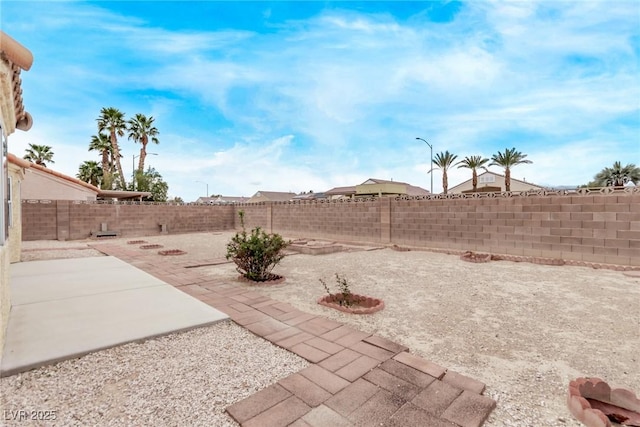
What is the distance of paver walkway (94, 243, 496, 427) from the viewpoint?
193 cm

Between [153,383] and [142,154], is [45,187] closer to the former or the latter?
[142,154]

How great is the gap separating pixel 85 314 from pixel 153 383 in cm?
219

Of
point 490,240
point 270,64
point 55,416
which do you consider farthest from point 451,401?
point 270,64

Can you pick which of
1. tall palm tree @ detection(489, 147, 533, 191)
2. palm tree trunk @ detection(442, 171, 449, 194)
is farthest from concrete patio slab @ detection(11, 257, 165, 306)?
tall palm tree @ detection(489, 147, 533, 191)

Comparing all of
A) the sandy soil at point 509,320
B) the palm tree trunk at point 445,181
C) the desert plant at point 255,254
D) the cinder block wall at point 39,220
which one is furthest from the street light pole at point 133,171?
the palm tree trunk at point 445,181

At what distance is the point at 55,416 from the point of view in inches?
76.2

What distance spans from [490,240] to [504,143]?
1857cm

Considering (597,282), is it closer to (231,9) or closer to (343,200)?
(343,200)

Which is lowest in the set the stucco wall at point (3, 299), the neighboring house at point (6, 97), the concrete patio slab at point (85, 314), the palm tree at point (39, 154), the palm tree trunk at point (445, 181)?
the concrete patio slab at point (85, 314)

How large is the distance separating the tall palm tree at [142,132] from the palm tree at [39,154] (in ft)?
20.7

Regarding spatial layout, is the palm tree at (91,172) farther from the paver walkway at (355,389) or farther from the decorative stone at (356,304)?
the paver walkway at (355,389)

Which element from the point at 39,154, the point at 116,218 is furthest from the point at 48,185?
the point at 39,154

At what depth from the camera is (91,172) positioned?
29500 mm

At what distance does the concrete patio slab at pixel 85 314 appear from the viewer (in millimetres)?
2836
